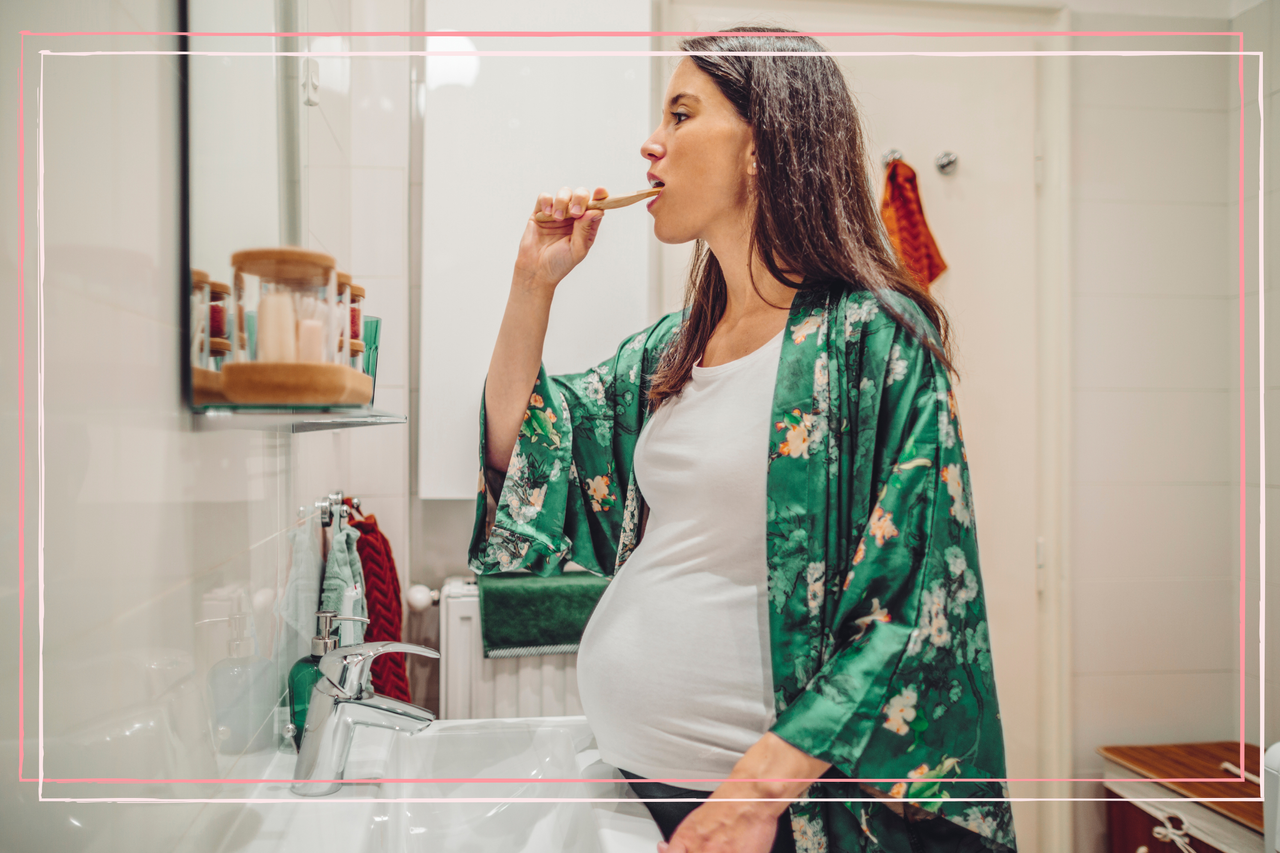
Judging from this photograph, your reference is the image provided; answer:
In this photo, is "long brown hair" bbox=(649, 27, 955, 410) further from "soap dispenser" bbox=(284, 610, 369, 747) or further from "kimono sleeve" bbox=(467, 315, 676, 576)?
"soap dispenser" bbox=(284, 610, 369, 747)

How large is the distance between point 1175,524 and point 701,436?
1.70 feet

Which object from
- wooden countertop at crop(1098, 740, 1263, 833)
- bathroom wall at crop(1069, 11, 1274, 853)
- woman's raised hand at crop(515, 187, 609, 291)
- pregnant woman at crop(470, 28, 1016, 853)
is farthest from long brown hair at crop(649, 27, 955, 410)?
wooden countertop at crop(1098, 740, 1263, 833)

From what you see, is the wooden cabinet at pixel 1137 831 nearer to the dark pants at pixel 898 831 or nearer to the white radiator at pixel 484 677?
the dark pants at pixel 898 831

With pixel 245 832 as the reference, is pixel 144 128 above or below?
above

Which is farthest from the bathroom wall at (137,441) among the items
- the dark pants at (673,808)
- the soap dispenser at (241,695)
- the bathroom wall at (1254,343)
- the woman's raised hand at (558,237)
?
the bathroom wall at (1254,343)

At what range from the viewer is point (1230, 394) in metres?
0.71

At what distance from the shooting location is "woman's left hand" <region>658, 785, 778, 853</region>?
61cm

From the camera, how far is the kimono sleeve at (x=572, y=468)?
25.7 inches

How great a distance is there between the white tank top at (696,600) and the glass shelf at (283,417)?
0.26 meters

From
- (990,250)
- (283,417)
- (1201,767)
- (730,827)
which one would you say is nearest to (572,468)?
(283,417)

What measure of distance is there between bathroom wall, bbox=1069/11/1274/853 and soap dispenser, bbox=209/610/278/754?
82cm

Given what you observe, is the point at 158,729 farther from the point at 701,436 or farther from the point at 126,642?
the point at 701,436

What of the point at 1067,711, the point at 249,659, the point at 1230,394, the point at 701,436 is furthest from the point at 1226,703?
the point at 249,659

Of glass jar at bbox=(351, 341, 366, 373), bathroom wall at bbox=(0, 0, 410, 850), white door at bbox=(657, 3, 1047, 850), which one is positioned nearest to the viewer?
bathroom wall at bbox=(0, 0, 410, 850)
